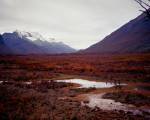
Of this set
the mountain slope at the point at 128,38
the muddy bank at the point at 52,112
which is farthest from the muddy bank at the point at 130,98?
the mountain slope at the point at 128,38

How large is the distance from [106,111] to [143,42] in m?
134

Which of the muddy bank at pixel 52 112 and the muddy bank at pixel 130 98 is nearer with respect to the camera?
the muddy bank at pixel 52 112

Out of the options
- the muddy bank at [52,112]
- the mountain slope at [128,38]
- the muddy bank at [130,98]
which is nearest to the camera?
the muddy bank at [52,112]

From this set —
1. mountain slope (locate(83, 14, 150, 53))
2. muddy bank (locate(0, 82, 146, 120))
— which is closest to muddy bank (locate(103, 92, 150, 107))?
muddy bank (locate(0, 82, 146, 120))

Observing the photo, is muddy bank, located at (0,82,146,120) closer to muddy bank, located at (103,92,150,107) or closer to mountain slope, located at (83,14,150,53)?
muddy bank, located at (103,92,150,107)

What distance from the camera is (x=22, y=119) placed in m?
12.8

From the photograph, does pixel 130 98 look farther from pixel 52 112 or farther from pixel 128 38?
pixel 128 38

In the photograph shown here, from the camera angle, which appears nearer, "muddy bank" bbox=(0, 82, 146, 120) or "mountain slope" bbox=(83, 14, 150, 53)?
"muddy bank" bbox=(0, 82, 146, 120)

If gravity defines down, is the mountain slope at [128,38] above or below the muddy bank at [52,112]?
above

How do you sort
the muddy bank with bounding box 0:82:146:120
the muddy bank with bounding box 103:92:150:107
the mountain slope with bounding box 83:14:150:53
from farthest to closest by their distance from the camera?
the mountain slope with bounding box 83:14:150:53
the muddy bank with bounding box 103:92:150:107
the muddy bank with bounding box 0:82:146:120

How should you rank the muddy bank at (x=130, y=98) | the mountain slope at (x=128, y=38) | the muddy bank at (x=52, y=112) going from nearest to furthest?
the muddy bank at (x=52, y=112), the muddy bank at (x=130, y=98), the mountain slope at (x=128, y=38)

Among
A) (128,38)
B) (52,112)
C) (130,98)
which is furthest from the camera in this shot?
(128,38)

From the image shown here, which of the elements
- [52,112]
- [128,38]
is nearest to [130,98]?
[52,112]

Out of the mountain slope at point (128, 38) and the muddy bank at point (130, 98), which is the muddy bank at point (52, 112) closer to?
the muddy bank at point (130, 98)
